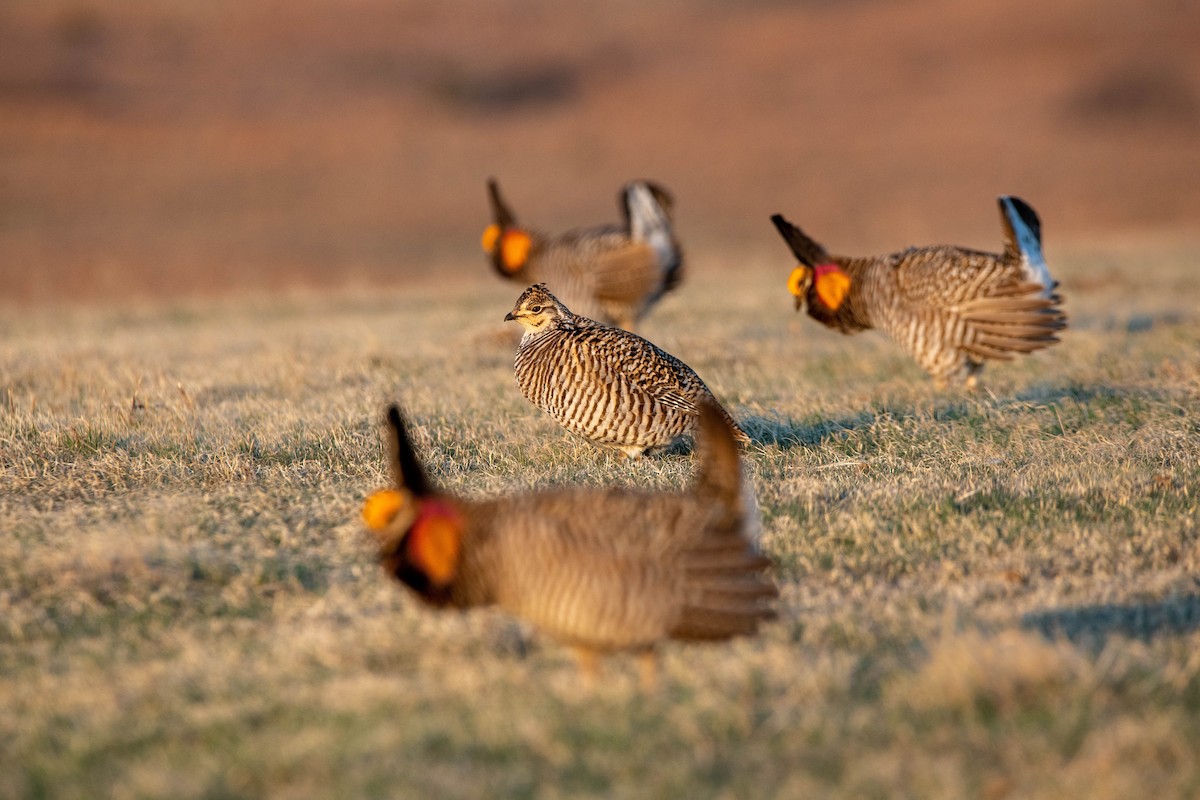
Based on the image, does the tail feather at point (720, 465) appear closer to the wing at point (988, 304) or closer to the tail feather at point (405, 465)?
the tail feather at point (405, 465)

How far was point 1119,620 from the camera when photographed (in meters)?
4.48

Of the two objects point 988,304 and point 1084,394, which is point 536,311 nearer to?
point 988,304

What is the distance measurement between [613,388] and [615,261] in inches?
206

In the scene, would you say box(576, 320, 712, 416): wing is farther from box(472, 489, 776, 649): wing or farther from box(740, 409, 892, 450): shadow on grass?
box(472, 489, 776, 649): wing

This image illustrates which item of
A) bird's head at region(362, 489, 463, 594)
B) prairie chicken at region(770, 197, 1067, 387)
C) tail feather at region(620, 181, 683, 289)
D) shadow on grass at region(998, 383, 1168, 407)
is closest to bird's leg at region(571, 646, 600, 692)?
bird's head at region(362, 489, 463, 594)

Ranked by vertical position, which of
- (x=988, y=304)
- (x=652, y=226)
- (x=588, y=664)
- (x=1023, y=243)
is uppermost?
(x=652, y=226)

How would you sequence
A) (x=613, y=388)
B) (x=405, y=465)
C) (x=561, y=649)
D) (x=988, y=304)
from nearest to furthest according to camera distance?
1. (x=405, y=465)
2. (x=561, y=649)
3. (x=613, y=388)
4. (x=988, y=304)

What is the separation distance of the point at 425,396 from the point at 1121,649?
5089mm

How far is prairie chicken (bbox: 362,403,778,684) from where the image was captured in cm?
366

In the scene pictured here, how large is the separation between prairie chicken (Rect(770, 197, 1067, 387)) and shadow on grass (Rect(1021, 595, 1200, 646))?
12.0 ft

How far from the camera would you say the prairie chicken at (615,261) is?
1134cm

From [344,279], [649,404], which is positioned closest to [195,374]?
[649,404]

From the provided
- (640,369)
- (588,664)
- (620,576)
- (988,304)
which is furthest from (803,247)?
(620,576)

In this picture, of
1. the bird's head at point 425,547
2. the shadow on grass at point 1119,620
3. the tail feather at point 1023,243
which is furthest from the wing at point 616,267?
the bird's head at point 425,547
